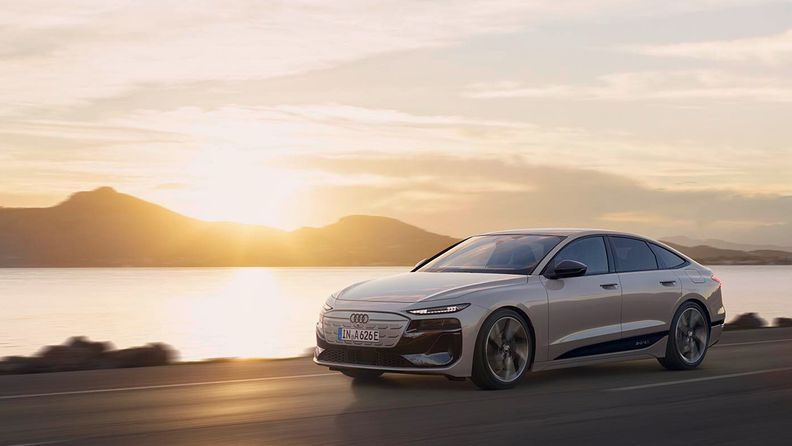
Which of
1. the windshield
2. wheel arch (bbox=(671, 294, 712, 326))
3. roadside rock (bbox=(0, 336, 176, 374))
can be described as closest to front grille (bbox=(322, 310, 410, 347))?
the windshield

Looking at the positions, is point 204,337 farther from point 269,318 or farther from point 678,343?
point 678,343

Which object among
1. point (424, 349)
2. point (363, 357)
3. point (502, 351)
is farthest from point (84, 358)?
point (502, 351)

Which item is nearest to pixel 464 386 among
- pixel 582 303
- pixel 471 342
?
pixel 471 342

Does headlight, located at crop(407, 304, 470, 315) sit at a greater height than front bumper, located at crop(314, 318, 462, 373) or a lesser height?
greater

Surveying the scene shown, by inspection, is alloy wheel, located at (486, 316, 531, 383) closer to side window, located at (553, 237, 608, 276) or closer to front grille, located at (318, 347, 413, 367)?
front grille, located at (318, 347, 413, 367)

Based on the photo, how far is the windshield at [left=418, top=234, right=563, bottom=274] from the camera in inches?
472

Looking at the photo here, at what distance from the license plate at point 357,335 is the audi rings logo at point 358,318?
3.1 inches

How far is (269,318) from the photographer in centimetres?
5347

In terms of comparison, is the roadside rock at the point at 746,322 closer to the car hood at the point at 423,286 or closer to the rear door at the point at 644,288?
the rear door at the point at 644,288

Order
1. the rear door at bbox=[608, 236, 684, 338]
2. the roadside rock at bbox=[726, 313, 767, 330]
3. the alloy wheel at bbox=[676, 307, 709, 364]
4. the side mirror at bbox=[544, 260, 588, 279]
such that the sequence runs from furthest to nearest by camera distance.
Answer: the roadside rock at bbox=[726, 313, 767, 330]
the alloy wheel at bbox=[676, 307, 709, 364]
the rear door at bbox=[608, 236, 684, 338]
the side mirror at bbox=[544, 260, 588, 279]

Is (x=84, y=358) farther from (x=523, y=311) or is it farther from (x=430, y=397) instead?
(x=523, y=311)

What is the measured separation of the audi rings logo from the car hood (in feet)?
0.65

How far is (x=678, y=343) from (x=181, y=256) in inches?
7267

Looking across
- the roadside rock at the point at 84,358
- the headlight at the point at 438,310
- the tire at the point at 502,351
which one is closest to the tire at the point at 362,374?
the headlight at the point at 438,310
